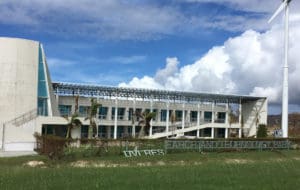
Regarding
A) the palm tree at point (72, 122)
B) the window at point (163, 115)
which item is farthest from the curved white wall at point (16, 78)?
the window at point (163, 115)

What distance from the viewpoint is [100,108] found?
236 feet

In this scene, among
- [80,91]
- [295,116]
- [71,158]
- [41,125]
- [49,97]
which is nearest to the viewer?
[71,158]

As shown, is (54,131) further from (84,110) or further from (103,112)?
(103,112)

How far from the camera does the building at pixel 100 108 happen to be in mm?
55375

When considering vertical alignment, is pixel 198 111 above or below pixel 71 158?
above

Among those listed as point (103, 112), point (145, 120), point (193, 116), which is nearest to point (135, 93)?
point (103, 112)

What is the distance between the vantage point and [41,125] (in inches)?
2151

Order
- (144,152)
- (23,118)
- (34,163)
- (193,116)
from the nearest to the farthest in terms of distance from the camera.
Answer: (34,163), (144,152), (23,118), (193,116)

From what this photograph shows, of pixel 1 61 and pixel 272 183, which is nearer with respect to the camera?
pixel 272 183

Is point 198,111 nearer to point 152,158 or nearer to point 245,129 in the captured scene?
point 245,129

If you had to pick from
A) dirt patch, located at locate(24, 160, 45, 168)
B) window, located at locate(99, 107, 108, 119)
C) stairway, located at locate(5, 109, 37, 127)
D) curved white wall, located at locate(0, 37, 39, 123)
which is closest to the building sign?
dirt patch, located at locate(24, 160, 45, 168)

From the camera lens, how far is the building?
55375mm

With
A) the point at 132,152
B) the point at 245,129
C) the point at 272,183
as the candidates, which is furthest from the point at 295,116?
the point at 272,183

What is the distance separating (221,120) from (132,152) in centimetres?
5173
